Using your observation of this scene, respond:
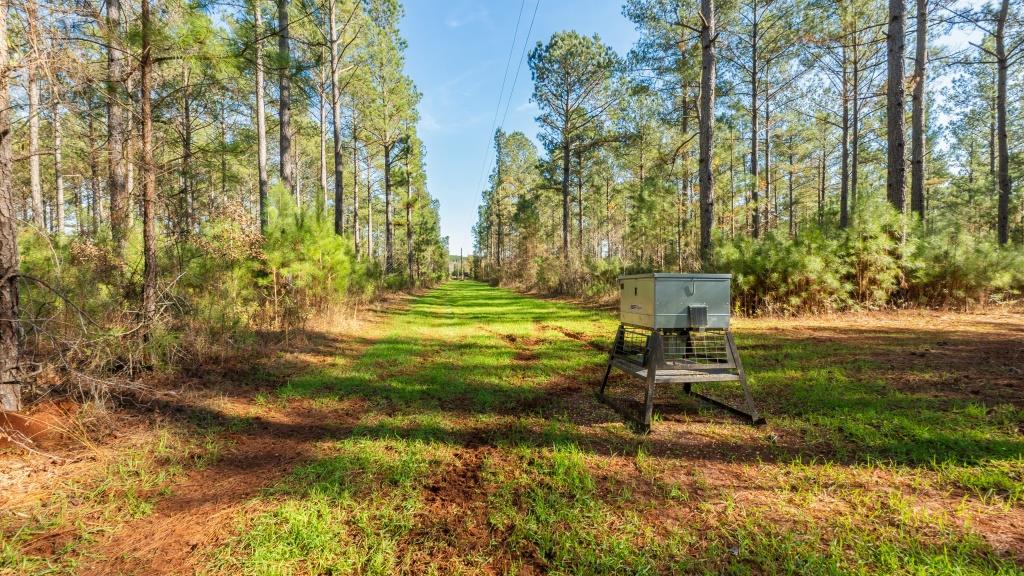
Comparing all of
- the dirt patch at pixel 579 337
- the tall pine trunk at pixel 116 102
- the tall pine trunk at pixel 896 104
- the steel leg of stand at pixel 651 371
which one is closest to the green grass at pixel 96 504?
the tall pine trunk at pixel 116 102

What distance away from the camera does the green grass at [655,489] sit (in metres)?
1.86

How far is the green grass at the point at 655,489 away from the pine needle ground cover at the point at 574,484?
0.01 metres

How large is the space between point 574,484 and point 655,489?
52 centimetres

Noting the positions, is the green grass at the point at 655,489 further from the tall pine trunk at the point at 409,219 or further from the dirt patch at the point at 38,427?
the tall pine trunk at the point at 409,219

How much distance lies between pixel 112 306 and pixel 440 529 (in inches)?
205

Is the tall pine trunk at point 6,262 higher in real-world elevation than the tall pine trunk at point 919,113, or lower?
lower

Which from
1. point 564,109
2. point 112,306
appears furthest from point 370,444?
point 564,109

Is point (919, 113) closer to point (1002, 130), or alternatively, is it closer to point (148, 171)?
point (1002, 130)

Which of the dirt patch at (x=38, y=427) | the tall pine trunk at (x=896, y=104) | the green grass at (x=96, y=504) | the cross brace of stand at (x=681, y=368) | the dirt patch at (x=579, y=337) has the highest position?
the tall pine trunk at (x=896, y=104)

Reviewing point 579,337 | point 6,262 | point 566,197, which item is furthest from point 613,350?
point 566,197

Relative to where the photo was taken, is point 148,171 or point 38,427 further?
point 148,171

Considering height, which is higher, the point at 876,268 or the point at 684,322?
the point at 876,268

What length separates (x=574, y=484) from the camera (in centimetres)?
252

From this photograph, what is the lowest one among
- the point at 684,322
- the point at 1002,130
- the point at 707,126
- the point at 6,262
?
the point at 684,322
